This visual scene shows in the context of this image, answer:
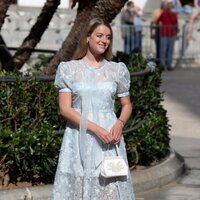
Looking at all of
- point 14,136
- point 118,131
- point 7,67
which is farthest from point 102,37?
point 7,67

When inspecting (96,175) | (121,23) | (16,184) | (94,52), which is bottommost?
(121,23)

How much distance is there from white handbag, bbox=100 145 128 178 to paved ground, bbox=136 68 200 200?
2.39 m

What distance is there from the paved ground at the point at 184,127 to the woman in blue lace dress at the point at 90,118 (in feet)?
7.35

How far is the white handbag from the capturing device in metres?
6.33

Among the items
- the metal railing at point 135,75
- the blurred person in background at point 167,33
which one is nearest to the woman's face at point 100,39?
the metal railing at point 135,75

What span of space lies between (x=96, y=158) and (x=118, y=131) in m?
0.25

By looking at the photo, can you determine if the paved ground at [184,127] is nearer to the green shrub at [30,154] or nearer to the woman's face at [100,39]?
the green shrub at [30,154]

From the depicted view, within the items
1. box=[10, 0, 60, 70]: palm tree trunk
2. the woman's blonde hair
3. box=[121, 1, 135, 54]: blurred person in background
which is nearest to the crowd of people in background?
box=[121, 1, 135, 54]: blurred person in background

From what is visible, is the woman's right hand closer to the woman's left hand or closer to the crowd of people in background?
the woman's left hand

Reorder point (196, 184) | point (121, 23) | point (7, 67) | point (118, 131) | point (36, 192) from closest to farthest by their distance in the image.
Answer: point (118, 131) → point (36, 192) → point (196, 184) → point (7, 67) → point (121, 23)

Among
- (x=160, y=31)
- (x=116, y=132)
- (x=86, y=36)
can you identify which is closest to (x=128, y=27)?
(x=160, y=31)

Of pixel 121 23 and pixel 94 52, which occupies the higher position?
pixel 94 52

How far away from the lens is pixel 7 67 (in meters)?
11.6

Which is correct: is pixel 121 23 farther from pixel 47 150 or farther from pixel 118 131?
pixel 118 131
